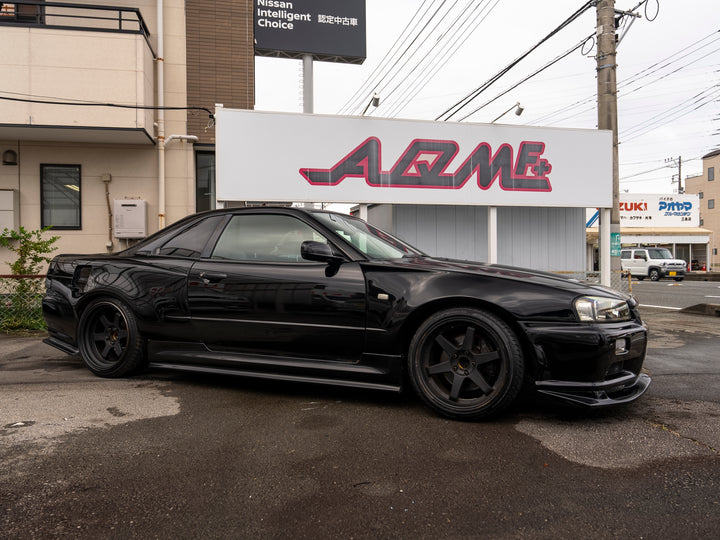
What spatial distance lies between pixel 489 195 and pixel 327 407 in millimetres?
6227

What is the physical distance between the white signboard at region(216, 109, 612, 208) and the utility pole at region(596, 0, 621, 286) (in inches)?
8.3

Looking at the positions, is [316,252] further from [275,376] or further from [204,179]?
[204,179]

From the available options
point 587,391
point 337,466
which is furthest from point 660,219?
point 337,466

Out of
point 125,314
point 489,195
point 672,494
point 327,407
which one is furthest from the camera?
point 489,195

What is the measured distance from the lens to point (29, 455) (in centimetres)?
255

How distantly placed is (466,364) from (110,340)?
2.93 metres

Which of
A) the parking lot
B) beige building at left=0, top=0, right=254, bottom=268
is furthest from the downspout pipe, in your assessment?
the parking lot

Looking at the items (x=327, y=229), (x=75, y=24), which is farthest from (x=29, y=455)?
(x=75, y=24)

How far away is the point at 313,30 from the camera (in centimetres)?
1175

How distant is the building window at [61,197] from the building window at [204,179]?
234cm

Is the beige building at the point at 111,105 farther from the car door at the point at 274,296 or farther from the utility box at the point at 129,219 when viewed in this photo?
the car door at the point at 274,296

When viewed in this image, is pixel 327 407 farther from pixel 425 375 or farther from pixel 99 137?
pixel 99 137

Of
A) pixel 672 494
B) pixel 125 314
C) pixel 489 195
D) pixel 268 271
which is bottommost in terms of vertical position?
pixel 672 494

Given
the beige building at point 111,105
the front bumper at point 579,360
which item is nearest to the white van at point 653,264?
the beige building at point 111,105
